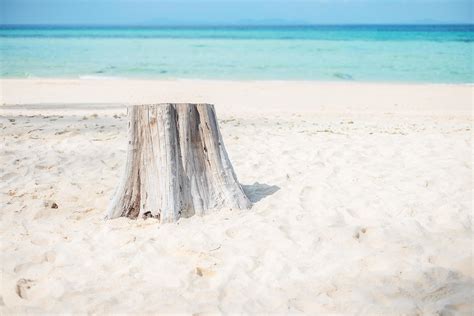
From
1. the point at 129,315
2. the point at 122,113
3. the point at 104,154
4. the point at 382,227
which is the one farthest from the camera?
the point at 122,113

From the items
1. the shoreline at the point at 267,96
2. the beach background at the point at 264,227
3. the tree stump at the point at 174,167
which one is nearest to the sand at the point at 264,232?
the beach background at the point at 264,227

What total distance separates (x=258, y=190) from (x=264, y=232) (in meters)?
1.15

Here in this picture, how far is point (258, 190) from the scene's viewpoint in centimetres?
509

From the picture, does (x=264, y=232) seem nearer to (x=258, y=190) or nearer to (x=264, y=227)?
(x=264, y=227)

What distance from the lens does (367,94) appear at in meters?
15.0

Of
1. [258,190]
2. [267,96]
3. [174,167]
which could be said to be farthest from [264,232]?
[267,96]

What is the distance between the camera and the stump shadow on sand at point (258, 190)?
15.9 ft

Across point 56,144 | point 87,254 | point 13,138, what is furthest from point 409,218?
point 13,138

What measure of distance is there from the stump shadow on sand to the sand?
2 centimetres

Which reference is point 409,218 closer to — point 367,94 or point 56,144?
point 56,144

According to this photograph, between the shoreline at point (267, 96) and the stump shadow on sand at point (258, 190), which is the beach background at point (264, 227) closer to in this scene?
the stump shadow on sand at point (258, 190)

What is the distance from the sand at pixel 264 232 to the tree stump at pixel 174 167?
145mm

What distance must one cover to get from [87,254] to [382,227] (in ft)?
7.27

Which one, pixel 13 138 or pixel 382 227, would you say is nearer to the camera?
pixel 382 227
